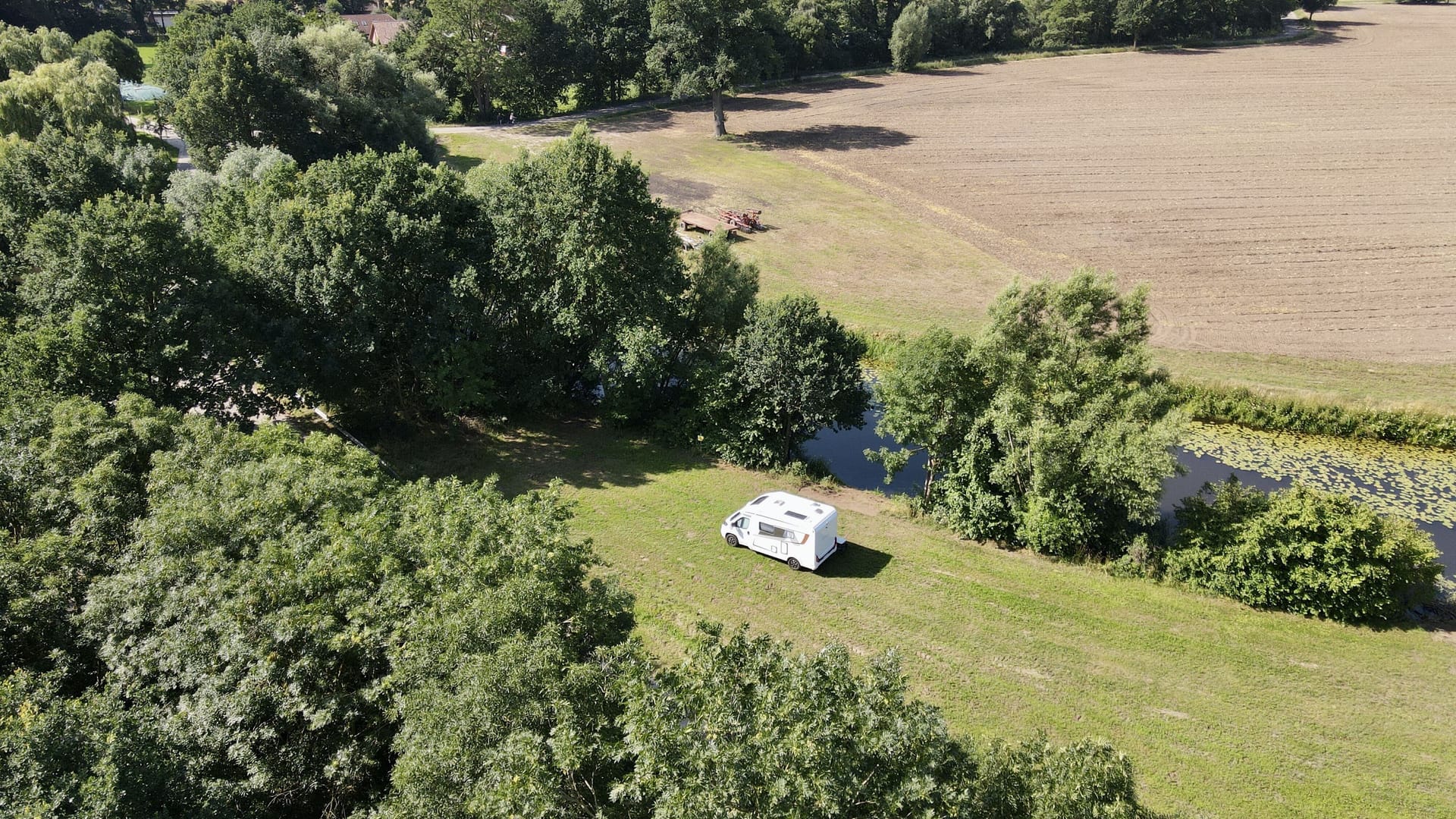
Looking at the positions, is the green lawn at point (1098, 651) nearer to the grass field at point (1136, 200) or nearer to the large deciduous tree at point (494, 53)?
the grass field at point (1136, 200)

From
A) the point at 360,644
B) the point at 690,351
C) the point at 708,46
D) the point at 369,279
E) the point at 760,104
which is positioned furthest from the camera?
the point at 760,104

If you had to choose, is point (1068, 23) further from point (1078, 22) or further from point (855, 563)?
point (855, 563)

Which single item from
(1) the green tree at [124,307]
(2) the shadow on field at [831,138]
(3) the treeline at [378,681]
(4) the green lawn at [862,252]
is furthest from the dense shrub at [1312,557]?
(2) the shadow on field at [831,138]

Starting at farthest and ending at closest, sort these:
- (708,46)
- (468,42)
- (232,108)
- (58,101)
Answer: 1. (468,42)
2. (708,46)
3. (232,108)
4. (58,101)

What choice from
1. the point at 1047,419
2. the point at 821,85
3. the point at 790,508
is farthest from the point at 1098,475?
the point at 821,85

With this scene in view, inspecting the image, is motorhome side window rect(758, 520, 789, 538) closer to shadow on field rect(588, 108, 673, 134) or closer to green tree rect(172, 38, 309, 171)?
green tree rect(172, 38, 309, 171)
